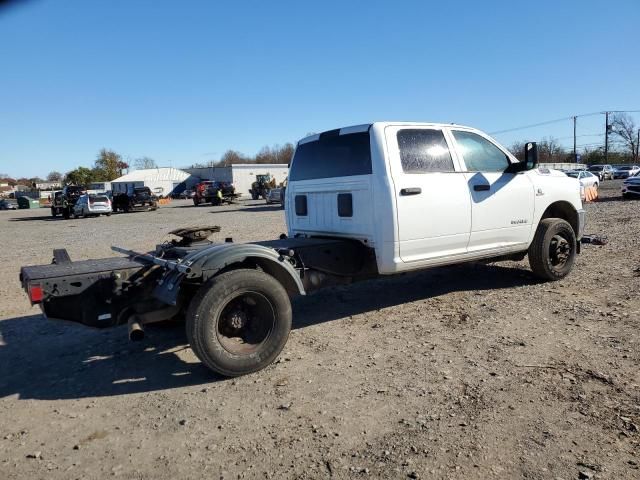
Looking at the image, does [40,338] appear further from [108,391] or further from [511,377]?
[511,377]

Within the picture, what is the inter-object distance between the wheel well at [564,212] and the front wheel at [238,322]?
445 centimetres

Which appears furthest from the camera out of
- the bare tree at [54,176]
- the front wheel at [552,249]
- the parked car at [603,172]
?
the bare tree at [54,176]

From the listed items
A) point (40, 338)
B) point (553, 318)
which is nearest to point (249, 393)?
point (40, 338)

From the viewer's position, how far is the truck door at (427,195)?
4.97 meters

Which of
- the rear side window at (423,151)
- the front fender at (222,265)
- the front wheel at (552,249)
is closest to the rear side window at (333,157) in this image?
the rear side window at (423,151)

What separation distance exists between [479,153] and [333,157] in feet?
5.87

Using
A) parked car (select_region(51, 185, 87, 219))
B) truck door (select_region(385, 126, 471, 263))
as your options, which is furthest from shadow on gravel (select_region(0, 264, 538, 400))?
parked car (select_region(51, 185, 87, 219))

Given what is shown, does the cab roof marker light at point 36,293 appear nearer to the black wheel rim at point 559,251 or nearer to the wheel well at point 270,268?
the wheel well at point 270,268

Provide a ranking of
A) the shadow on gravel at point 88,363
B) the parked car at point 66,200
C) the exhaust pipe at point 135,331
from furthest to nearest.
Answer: the parked car at point 66,200 < the shadow on gravel at point 88,363 < the exhaust pipe at point 135,331

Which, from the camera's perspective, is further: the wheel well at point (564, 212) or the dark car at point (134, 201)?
the dark car at point (134, 201)

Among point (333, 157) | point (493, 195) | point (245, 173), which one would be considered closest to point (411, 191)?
point (333, 157)

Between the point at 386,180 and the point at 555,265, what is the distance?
3233mm

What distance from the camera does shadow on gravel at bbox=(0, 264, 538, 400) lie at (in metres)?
3.98

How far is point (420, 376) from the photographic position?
387 cm
